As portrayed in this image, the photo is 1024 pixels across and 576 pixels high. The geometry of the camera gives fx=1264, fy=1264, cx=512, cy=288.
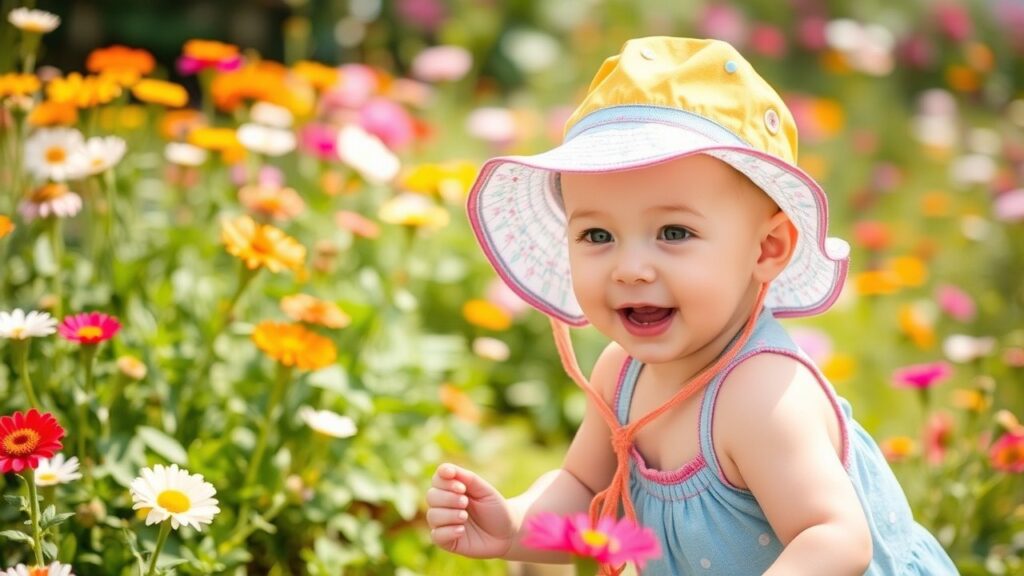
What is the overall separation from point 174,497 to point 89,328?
1.14 ft

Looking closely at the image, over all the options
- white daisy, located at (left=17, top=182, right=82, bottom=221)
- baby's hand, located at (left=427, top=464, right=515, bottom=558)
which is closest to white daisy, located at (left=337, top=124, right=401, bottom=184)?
white daisy, located at (left=17, top=182, right=82, bottom=221)

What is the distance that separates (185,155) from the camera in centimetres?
242

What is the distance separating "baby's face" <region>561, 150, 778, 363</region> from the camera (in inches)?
59.1

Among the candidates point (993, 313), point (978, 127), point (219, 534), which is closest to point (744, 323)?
point (219, 534)

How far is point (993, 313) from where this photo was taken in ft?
10.5

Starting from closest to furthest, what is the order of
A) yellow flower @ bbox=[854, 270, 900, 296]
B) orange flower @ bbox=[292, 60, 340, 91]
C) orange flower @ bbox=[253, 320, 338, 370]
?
orange flower @ bbox=[253, 320, 338, 370] < orange flower @ bbox=[292, 60, 340, 91] < yellow flower @ bbox=[854, 270, 900, 296]

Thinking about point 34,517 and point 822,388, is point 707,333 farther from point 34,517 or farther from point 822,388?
point 34,517

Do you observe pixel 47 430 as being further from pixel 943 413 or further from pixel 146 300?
pixel 943 413

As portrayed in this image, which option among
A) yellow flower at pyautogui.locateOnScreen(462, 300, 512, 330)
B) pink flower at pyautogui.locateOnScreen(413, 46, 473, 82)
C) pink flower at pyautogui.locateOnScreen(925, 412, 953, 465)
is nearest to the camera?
pink flower at pyautogui.locateOnScreen(925, 412, 953, 465)

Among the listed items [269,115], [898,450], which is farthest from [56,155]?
[898,450]

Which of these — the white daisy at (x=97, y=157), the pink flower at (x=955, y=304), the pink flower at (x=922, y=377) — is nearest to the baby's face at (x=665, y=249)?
the pink flower at (x=922, y=377)

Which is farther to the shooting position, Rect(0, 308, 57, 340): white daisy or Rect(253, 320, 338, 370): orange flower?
Rect(253, 320, 338, 370): orange flower

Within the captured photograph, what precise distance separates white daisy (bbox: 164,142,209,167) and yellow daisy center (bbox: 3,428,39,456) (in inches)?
40.3

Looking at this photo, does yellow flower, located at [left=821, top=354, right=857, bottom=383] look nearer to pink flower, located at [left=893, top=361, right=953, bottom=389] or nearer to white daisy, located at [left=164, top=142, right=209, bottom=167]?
pink flower, located at [left=893, top=361, right=953, bottom=389]
